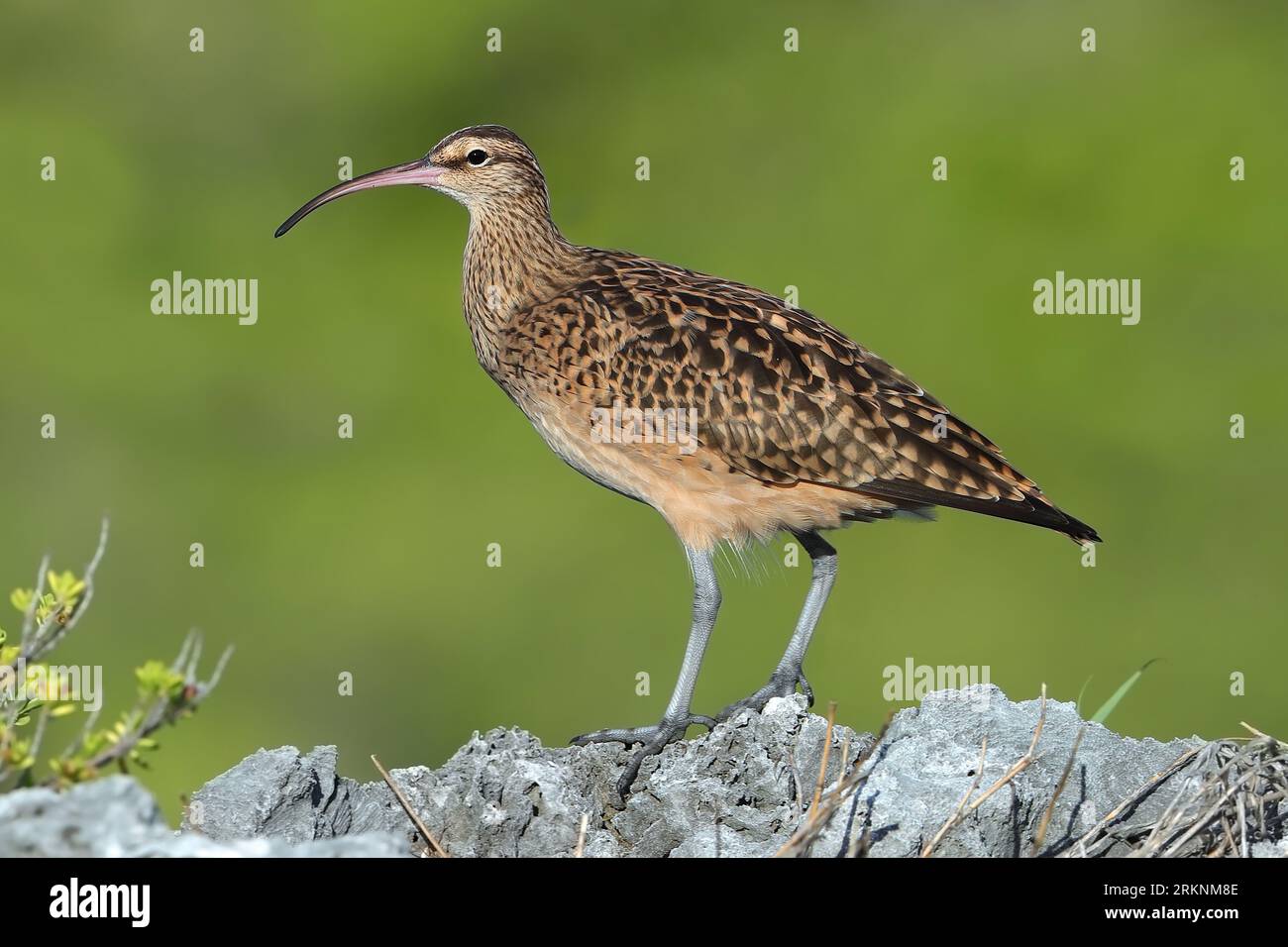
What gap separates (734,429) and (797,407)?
13.3 inches

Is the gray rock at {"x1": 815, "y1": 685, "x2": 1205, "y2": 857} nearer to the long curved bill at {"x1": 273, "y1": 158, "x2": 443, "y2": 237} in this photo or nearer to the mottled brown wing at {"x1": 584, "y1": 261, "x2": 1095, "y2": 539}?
the mottled brown wing at {"x1": 584, "y1": 261, "x2": 1095, "y2": 539}

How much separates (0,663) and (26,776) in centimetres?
39

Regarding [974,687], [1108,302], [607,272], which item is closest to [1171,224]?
[1108,302]

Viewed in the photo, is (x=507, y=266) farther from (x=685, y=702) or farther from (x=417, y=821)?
(x=417, y=821)

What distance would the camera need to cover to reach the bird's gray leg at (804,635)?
25.4ft

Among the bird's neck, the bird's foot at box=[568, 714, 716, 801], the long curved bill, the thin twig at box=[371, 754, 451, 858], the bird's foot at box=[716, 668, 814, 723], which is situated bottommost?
the thin twig at box=[371, 754, 451, 858]

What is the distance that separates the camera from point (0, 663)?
499 centimetres

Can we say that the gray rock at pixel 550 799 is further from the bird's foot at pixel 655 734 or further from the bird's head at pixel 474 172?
the bird's head at pixel 474 172

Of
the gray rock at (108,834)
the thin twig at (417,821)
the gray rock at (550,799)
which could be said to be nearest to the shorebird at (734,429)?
the gray rock at (550,799)

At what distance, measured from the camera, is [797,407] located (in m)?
7.92

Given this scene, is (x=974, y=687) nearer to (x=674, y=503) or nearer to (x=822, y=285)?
(x=674, y=503)

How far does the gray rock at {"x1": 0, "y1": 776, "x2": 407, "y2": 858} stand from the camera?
14.0 ft

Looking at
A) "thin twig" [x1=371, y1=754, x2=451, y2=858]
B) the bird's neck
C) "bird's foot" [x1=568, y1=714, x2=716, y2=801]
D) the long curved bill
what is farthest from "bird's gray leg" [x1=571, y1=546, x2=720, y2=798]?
the long curved bill
